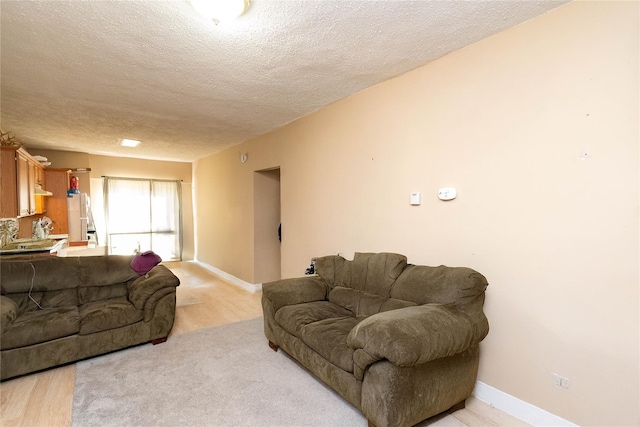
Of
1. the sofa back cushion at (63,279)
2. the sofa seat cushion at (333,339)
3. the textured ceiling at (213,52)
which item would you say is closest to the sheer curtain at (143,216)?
the textured ceiling at (213,52)

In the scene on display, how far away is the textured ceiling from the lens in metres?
1.86

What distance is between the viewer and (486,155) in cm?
224

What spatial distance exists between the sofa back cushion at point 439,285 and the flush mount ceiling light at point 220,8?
2125mm

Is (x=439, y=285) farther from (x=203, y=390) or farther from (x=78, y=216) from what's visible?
(x=78, y=216)

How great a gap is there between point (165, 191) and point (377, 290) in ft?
21.4

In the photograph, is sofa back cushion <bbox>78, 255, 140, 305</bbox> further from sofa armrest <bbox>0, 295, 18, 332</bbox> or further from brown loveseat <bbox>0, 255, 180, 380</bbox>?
sofa armrest <bbox>0, 295, 18, 332</bbox>

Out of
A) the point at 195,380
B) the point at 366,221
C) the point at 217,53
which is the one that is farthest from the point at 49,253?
the point at 366,221

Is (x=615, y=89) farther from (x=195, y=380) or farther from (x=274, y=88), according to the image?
(x=195, y=380)

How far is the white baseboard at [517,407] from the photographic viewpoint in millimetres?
1931

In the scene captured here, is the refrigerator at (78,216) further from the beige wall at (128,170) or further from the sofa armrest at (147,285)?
the sofa armrest at (147,285)

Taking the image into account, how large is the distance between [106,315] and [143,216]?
192 inches

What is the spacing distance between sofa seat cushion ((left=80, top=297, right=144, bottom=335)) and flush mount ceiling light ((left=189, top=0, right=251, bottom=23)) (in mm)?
2750

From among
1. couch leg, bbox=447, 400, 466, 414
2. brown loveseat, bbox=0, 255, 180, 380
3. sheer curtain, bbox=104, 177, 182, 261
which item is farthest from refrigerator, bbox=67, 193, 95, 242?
couch leg, bbox=447, 400, 466, 414

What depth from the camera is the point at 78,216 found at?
591 centimetres
